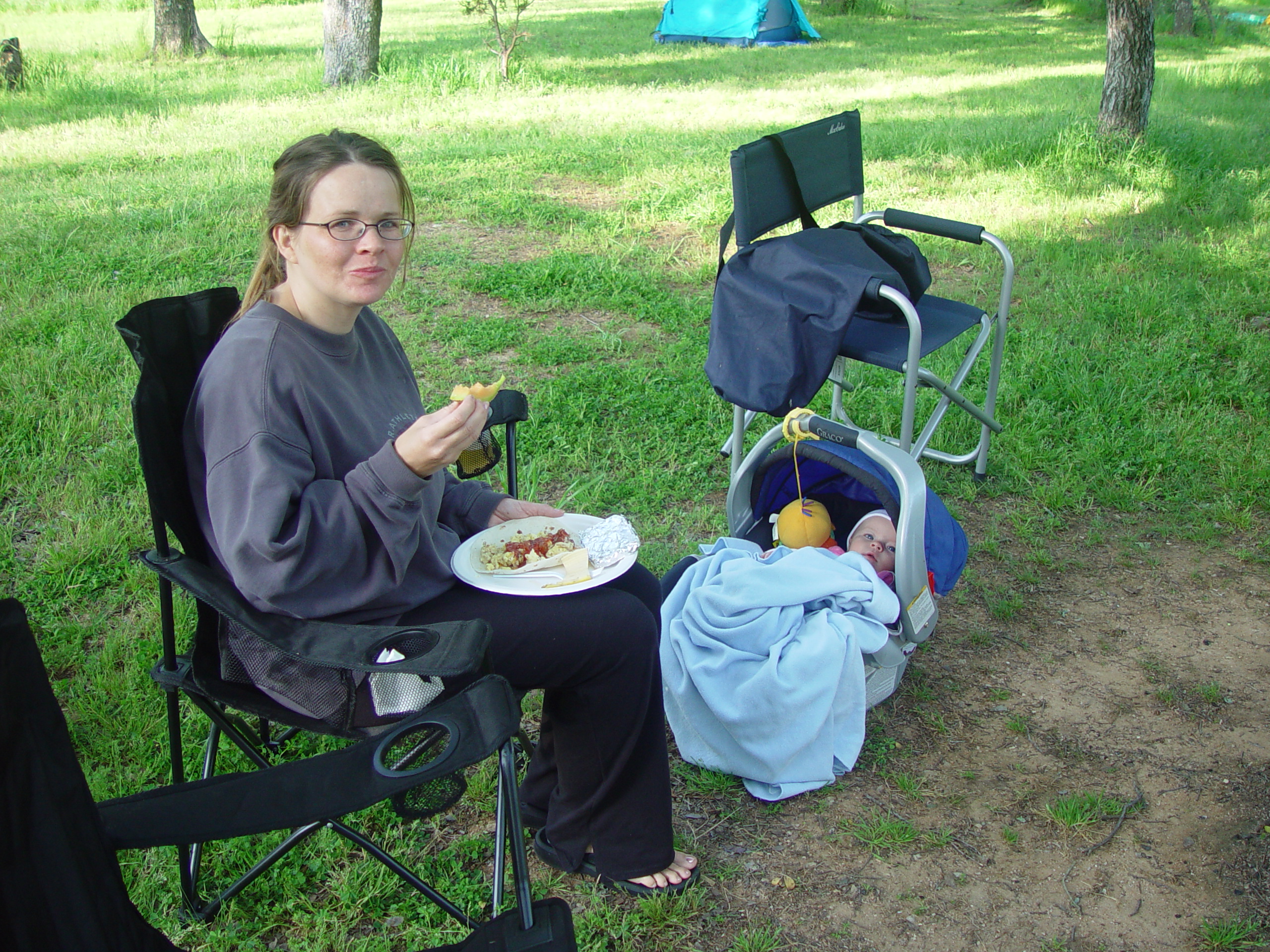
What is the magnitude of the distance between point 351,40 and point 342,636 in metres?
8.99

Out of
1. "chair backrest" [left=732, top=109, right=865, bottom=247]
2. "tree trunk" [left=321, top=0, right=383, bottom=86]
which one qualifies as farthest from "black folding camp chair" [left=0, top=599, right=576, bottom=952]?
"tree trunk" [left=321, top=0, right=383, bottom=86]

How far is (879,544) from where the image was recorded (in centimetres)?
252

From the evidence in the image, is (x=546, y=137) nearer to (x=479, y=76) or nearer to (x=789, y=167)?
(x=479, y=76)

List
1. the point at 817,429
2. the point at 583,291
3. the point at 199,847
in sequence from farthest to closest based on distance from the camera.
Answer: the point at 583,291 → the point at 817,429 → the point at 199,847

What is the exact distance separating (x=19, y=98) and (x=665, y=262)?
271 inches

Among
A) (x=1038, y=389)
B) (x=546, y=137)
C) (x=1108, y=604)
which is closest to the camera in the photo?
(x=1108, y=604)

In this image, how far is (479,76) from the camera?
9406 millimetres

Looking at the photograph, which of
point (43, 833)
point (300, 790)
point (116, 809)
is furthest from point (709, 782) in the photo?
point (43, 833)

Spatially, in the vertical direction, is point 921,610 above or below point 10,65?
below

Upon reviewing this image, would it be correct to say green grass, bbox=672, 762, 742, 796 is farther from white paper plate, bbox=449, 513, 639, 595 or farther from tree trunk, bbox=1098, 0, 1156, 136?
tree trunk, bbox=1098, 0, 1156, 136

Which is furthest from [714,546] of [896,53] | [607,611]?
[896,53]

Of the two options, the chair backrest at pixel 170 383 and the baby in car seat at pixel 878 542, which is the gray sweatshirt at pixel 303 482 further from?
the baby in car seat at pixel 878 542

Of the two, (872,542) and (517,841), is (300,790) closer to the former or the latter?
(517,841)

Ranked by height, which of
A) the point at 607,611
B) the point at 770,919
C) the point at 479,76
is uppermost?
the point at 479,76
